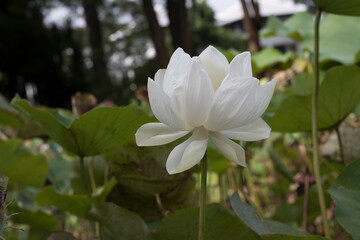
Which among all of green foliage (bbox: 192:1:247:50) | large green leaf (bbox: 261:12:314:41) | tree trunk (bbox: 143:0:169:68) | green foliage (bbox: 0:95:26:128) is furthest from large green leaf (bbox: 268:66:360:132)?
green foliage (bbox: 192:1:247:50)

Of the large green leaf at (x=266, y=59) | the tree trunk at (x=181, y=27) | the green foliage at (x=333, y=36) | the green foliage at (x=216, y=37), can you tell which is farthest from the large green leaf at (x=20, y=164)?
the green foliage at (x=216, y=37)

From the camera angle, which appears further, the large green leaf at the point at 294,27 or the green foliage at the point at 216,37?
the green foliage at the point at 216,37

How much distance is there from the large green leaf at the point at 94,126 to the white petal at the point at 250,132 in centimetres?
12

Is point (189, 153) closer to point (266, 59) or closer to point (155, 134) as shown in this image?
point (155, 134)

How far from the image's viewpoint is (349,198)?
1.09 ft

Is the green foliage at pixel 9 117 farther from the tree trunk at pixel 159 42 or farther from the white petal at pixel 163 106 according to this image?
the tree trunk at pixel 159 42

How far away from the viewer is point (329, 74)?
0.43 m

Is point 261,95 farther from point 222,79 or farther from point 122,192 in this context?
point 122,192

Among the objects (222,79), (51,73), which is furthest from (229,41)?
(222,79)

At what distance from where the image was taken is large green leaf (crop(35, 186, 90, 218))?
1.36 feet

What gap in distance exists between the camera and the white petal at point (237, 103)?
0.22 metres

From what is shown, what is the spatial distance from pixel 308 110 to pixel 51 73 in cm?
743

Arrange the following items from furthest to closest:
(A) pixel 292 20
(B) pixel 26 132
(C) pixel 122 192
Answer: (A) pixel 292 20 < (B) pixel 26 132 < (C) pixel 122 192

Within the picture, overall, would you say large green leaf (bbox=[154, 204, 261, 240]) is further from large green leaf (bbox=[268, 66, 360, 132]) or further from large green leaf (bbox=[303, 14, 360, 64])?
large green leaf (bbox=[303, 14, 360, 64])
